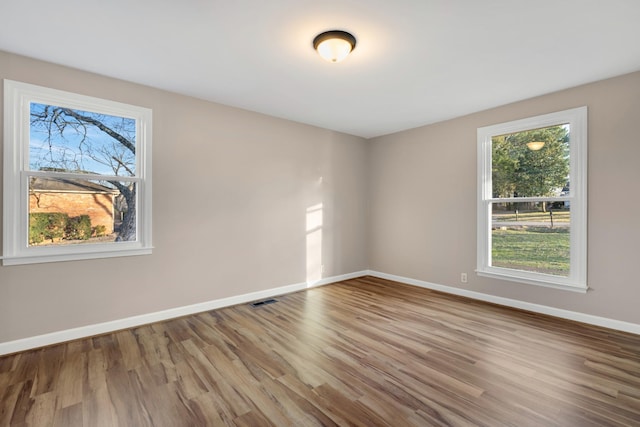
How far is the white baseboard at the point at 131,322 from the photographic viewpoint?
8.53ft

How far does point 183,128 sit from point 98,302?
2.10 meters

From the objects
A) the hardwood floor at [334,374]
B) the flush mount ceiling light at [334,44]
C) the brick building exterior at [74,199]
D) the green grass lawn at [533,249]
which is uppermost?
the flush mount ceiling light at [334,44]

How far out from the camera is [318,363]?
7.79 feet

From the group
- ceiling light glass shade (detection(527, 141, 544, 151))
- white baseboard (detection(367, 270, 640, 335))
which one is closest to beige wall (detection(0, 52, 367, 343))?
white baseboard (detection(367, 270, 640, 335))

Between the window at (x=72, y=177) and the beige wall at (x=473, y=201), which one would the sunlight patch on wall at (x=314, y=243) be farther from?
the window at (x=72, y=177)

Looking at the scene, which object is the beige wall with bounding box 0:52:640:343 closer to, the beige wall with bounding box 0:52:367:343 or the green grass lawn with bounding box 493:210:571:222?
the beige wall with bounding box 0:52:367:343

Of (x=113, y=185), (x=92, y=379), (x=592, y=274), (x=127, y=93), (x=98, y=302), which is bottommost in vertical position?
(x=92, y=379)

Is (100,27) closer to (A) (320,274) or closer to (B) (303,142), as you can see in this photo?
(B) (303,142)

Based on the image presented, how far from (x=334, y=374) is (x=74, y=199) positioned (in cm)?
300

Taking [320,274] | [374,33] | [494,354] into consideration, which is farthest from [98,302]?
[494,354]

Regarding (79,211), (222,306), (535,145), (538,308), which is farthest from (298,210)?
(538,308)

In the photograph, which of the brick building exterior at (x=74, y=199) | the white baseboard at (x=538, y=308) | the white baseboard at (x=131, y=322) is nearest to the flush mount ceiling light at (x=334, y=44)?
the brick building exterior at (x=74, y=199)

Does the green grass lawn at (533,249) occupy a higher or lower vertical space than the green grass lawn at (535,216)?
lower

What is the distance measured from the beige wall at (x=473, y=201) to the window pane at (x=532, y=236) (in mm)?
240
